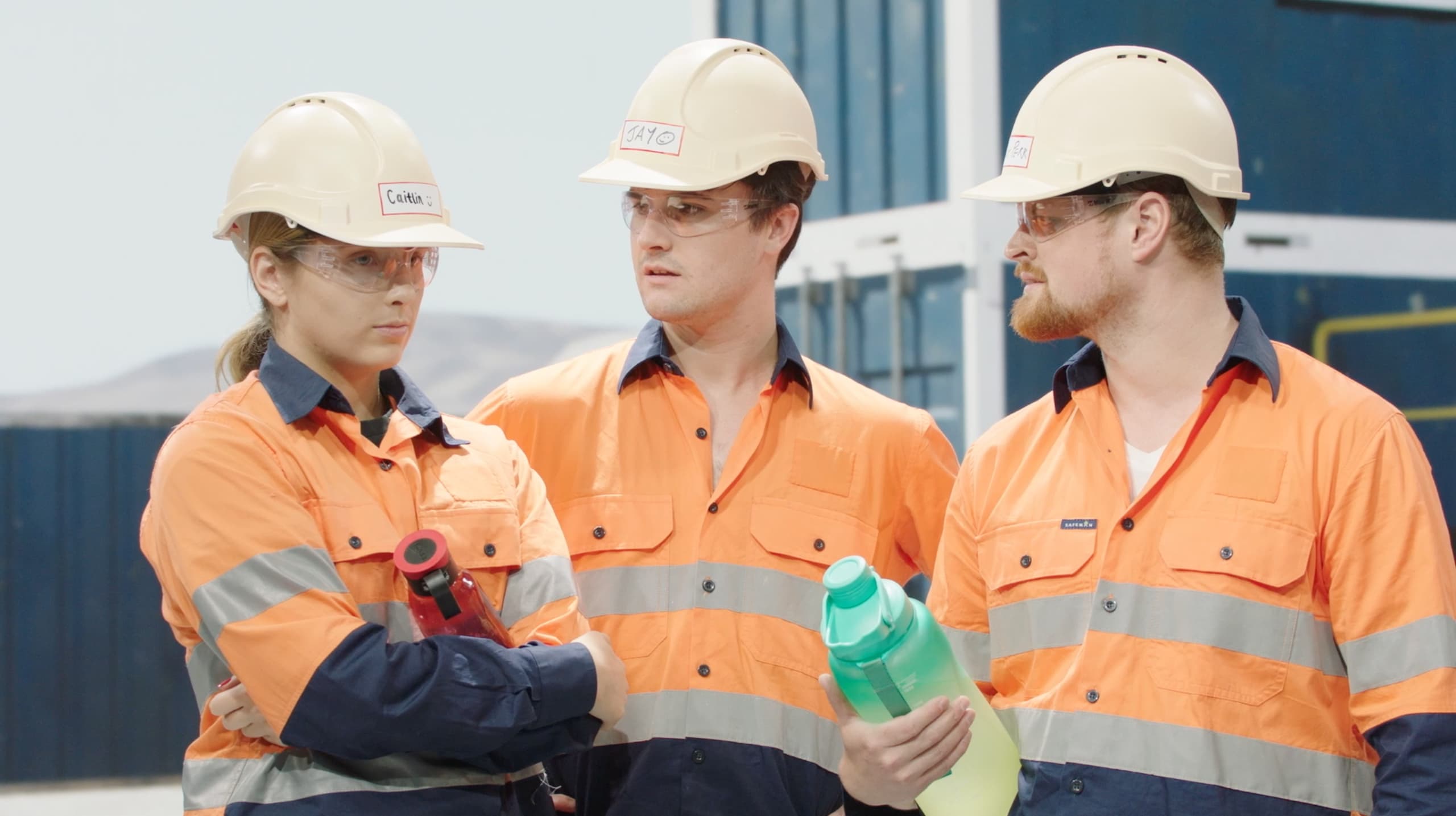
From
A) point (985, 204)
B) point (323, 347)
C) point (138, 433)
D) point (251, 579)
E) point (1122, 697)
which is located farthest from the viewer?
point (138, 433)

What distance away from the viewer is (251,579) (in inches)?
75.5

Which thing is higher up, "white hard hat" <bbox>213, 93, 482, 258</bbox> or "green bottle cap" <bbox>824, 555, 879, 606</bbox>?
"white hard hat" <bbox>213, 93, 482, 258</bbox>

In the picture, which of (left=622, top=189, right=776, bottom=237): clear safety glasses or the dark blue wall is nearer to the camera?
(left=622, top=189, right=776, bottom=237): clear safety glasses

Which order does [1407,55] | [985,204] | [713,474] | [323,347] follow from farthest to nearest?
[1407,55]
[985,204]
[713,474]
[323,347]

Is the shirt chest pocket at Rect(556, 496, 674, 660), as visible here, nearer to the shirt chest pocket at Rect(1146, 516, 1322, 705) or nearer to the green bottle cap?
the green bottle cap

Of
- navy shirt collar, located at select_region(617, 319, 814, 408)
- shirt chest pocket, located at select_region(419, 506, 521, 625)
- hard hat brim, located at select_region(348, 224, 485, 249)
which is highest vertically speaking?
hard hat brim, located at select_region(348, 224, 485, 249)

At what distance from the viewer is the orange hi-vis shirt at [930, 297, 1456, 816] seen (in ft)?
6.17

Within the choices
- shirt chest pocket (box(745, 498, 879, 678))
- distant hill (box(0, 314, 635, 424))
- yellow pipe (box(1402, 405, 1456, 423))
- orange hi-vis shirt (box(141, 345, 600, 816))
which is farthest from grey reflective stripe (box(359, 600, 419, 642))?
distant hill (box(0, 314, 635, 424))

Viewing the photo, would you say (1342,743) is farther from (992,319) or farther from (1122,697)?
(992,319)

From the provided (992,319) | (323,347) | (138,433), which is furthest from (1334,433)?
(138,433)

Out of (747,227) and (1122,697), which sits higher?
(747,227)

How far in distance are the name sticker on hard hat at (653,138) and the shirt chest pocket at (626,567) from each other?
0.65 meters

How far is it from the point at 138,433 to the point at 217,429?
20.8 feet

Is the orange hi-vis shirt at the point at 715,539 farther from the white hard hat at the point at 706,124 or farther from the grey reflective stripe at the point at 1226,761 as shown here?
the grey reflective stripe at the point at 1226,761
